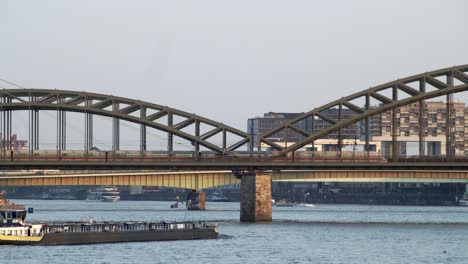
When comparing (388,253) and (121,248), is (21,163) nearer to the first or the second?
(121,248)

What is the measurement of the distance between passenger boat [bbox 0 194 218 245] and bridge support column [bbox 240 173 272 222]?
70.2 ft

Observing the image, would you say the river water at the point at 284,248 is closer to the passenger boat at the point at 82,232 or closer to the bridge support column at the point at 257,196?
the passenger boat at the point at 82,232

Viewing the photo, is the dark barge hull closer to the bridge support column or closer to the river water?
the river water

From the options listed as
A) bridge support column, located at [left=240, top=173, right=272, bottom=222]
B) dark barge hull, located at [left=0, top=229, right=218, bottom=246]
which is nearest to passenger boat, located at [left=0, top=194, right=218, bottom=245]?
dark barge hull, located at [left=0, top=229, right=218, bottom=246]

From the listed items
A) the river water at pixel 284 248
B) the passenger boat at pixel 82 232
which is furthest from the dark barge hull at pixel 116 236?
the river water at pixel 284 248

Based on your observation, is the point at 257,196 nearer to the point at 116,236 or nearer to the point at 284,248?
the point at 116,236

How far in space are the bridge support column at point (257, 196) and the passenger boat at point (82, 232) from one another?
21.4 meters

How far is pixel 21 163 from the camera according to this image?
14738 cm

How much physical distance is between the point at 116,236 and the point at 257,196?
34.6 meters

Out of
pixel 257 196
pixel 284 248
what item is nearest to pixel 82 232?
pixel 284 248

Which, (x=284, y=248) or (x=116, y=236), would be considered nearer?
(x=284, y=248)

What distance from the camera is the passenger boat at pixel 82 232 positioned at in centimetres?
12006

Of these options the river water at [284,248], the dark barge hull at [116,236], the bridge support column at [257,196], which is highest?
the bridge support column at [257,196]

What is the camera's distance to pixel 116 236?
5002 inches
